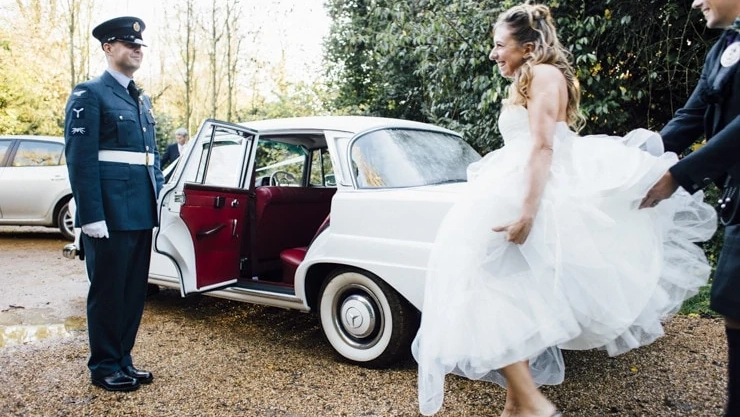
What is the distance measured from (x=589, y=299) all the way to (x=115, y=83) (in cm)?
297

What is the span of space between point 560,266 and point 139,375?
2.72 meters

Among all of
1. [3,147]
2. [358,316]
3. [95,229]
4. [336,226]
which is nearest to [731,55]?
[336,226]

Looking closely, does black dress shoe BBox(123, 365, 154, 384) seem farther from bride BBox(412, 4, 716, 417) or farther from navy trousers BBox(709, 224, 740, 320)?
navy trousers BBox(709, 224, 740, 320)

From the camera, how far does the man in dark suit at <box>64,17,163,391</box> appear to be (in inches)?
125

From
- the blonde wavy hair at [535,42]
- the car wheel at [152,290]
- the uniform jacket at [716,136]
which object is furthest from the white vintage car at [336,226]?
the uniform jacket at [716,136]

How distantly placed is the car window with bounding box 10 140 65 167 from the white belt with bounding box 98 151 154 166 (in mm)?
6686

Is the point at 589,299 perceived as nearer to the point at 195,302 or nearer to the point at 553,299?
the point at 553,299

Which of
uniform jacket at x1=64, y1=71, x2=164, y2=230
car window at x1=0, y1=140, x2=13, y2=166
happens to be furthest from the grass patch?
car window at x1=0, y1=140, x2=13, y2=166

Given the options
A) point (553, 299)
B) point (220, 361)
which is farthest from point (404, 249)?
point (220, 361)

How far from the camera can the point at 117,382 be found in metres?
3.34

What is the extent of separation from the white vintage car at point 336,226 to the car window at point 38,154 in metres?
5.46

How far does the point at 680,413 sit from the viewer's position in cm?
295

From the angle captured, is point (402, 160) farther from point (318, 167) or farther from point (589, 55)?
point (589, 55)

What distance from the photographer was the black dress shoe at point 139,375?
3486 mm
